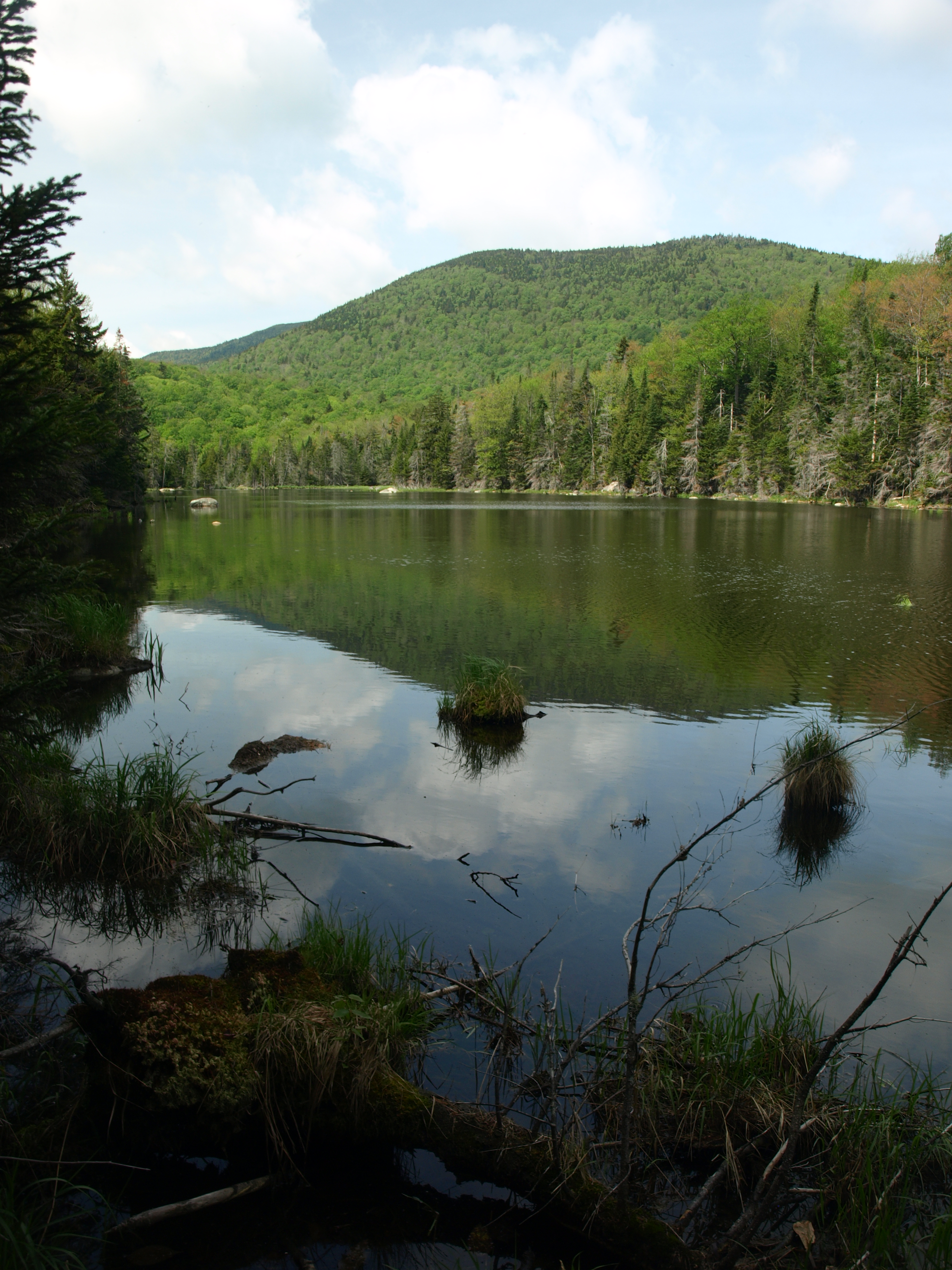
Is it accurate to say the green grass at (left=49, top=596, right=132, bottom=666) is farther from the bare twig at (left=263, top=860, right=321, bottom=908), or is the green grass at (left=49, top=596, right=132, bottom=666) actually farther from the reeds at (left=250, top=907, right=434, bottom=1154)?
the reeds at (left=250, top=907, right=434, bottom=1154)

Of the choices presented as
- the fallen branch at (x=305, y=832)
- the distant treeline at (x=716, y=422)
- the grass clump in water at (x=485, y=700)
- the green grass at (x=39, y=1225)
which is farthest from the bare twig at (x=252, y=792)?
the distant treeline at (x=716, y=422)

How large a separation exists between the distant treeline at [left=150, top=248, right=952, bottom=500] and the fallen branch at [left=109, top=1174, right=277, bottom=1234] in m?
64.3

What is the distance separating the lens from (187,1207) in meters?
3.46

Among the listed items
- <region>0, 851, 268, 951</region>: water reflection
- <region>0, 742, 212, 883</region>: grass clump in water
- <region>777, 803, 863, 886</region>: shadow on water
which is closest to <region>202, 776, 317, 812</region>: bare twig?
<region>0, 742, 212, 883</region>: grass clump in water

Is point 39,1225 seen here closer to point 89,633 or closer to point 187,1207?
point 187,1207

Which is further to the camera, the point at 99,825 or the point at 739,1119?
the point at 99,825

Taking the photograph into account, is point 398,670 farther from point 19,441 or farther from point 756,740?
point 19,441

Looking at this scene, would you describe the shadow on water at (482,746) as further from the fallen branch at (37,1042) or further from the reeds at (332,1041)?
the fallen branch at (37,1042)

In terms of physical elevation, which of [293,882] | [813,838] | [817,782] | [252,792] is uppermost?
[252,792]

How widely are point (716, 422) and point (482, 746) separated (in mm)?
83840

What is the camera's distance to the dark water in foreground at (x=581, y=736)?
6352mm

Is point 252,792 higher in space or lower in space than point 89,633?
lower

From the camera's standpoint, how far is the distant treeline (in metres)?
62.4

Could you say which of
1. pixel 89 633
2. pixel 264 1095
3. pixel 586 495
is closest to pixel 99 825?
pixel 264 1095
